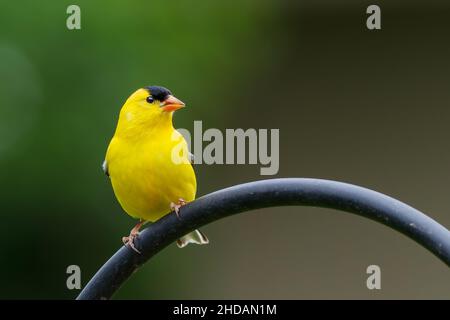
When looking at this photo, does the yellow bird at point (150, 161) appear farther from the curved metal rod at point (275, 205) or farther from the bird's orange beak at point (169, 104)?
the curved metal rod at point (275, 205)

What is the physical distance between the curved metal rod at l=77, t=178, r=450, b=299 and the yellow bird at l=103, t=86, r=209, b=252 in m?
0.74

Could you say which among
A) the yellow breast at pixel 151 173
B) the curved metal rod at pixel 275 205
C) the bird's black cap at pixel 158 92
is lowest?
the curved metal rod at pixel 275 205

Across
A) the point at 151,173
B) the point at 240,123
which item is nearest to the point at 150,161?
the point at 151,173

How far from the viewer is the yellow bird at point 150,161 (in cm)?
352

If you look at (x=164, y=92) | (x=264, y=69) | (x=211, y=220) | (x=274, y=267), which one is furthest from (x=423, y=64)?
(x=211, y=220)

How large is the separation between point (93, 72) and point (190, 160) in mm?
1583

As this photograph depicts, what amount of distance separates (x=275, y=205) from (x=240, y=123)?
4.80 meters

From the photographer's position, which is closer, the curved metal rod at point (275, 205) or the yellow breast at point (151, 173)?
the curved metal rod at point (275, 205)

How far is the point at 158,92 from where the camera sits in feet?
12.3

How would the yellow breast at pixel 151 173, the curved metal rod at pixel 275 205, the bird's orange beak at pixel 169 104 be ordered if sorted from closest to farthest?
the curved metal rod at pixel 275 205
the yellow breast at pixel 151 173
the bird's orange beak at pixel 169 104

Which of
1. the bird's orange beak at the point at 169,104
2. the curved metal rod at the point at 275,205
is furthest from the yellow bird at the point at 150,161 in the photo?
the curved metal rod at the point at 275,205

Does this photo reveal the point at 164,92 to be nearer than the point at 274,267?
Yes

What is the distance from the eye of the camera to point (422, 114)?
7004 millimetres
